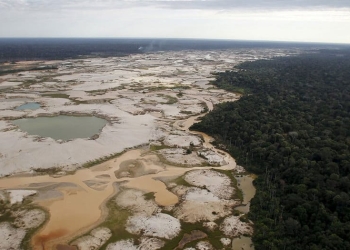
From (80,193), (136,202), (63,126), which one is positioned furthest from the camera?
(63,126)

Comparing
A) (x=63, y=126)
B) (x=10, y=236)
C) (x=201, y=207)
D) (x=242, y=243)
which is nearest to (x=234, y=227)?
(x=242, y=243)

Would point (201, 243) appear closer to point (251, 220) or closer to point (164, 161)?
point (251, 220)

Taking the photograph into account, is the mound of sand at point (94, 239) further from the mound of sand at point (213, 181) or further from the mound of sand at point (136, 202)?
the mound of sand at point (213, 181)

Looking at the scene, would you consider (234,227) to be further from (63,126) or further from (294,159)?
(63,126)

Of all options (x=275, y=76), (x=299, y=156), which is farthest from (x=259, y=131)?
(x=275, y=76)

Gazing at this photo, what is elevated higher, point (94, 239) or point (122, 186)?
point (122, 186)

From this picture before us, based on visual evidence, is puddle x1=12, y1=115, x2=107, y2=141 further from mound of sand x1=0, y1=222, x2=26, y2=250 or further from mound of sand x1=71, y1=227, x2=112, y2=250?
mound of sand x1=71, y1=227, x2=112, y2=250
